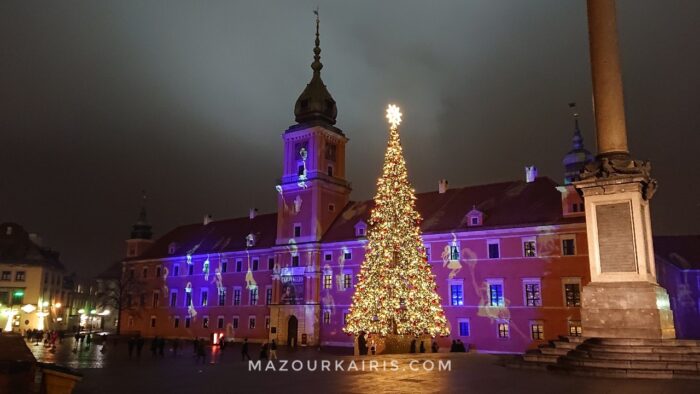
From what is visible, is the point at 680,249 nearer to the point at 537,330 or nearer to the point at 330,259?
the point at 537,330

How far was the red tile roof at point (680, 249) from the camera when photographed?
53812mm

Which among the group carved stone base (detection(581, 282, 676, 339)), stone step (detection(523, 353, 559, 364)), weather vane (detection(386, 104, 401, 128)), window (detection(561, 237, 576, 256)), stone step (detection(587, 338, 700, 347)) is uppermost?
weather vane (detection(386, 104, 401, 128))

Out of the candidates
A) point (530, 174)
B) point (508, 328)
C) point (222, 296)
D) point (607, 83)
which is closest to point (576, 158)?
point (530, 174)

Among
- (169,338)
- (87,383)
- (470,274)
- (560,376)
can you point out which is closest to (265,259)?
(169,338)

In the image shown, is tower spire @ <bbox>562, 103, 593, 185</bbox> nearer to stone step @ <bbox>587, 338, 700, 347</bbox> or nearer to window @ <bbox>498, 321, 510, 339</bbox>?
window @ <bbox>498, 321, 510, 339</bbox>

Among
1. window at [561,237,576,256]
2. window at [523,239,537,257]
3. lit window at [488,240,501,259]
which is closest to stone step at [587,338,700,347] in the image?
window at [561,237,576,256]

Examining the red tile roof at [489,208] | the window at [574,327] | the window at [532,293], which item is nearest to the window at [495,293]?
the window at [532,293]

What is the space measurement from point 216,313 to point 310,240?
14461 millimetres

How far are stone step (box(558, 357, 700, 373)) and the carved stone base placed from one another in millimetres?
1807

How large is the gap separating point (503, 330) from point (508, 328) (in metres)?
0.39

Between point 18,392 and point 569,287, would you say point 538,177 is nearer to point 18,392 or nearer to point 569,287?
point 569,287

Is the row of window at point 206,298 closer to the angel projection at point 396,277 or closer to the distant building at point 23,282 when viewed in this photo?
the distant building at point 23,282

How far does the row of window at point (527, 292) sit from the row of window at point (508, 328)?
113 centimetres

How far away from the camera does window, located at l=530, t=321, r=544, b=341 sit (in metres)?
36.5
